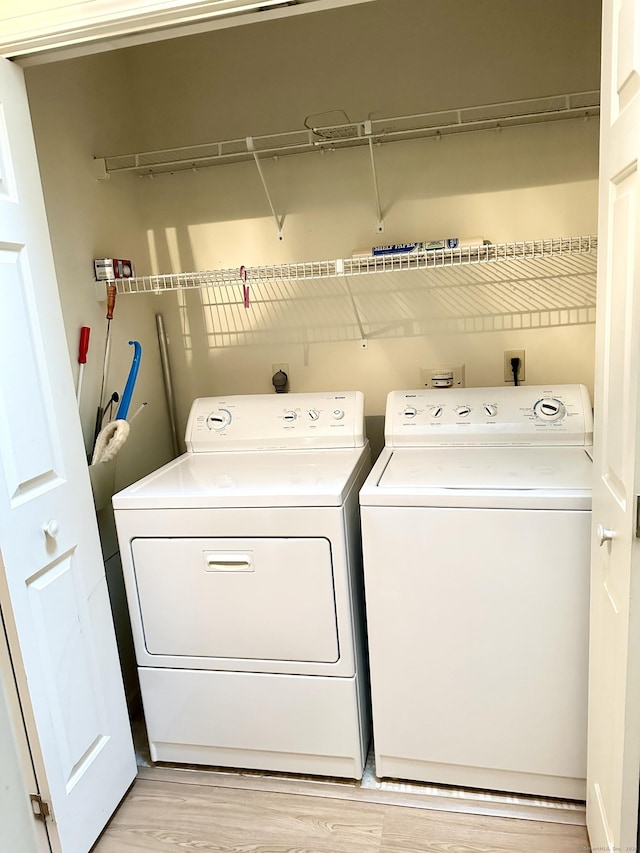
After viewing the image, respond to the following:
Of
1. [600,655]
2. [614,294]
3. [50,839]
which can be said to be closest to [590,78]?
[614,294]

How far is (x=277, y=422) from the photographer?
221 centimetres

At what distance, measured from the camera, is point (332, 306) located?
2.38 m

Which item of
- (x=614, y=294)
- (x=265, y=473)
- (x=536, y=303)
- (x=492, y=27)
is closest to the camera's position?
(x=614, y=294)

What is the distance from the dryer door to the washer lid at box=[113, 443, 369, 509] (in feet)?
0.38

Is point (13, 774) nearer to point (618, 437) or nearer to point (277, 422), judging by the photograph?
point (277, 422)

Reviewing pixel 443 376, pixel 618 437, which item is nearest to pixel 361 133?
pixel 443 376

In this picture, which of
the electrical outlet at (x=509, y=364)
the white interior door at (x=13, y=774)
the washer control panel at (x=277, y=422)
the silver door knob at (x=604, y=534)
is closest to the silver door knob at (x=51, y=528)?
the white interior door at (x=13, y=774)

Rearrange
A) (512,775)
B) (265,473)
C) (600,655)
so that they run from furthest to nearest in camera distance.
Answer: (265,473) → (512,775) → (600,655)

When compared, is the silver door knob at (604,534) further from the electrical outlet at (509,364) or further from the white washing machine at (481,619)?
the electrical outlet at (509,364)

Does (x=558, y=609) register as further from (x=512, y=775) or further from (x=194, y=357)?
(x=194, y=357)

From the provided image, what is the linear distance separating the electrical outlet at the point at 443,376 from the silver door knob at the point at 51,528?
54.5 inches

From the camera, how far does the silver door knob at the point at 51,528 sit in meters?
1.51

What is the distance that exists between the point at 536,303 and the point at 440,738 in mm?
1469

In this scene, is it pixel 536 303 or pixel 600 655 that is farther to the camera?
pixel 536 303
